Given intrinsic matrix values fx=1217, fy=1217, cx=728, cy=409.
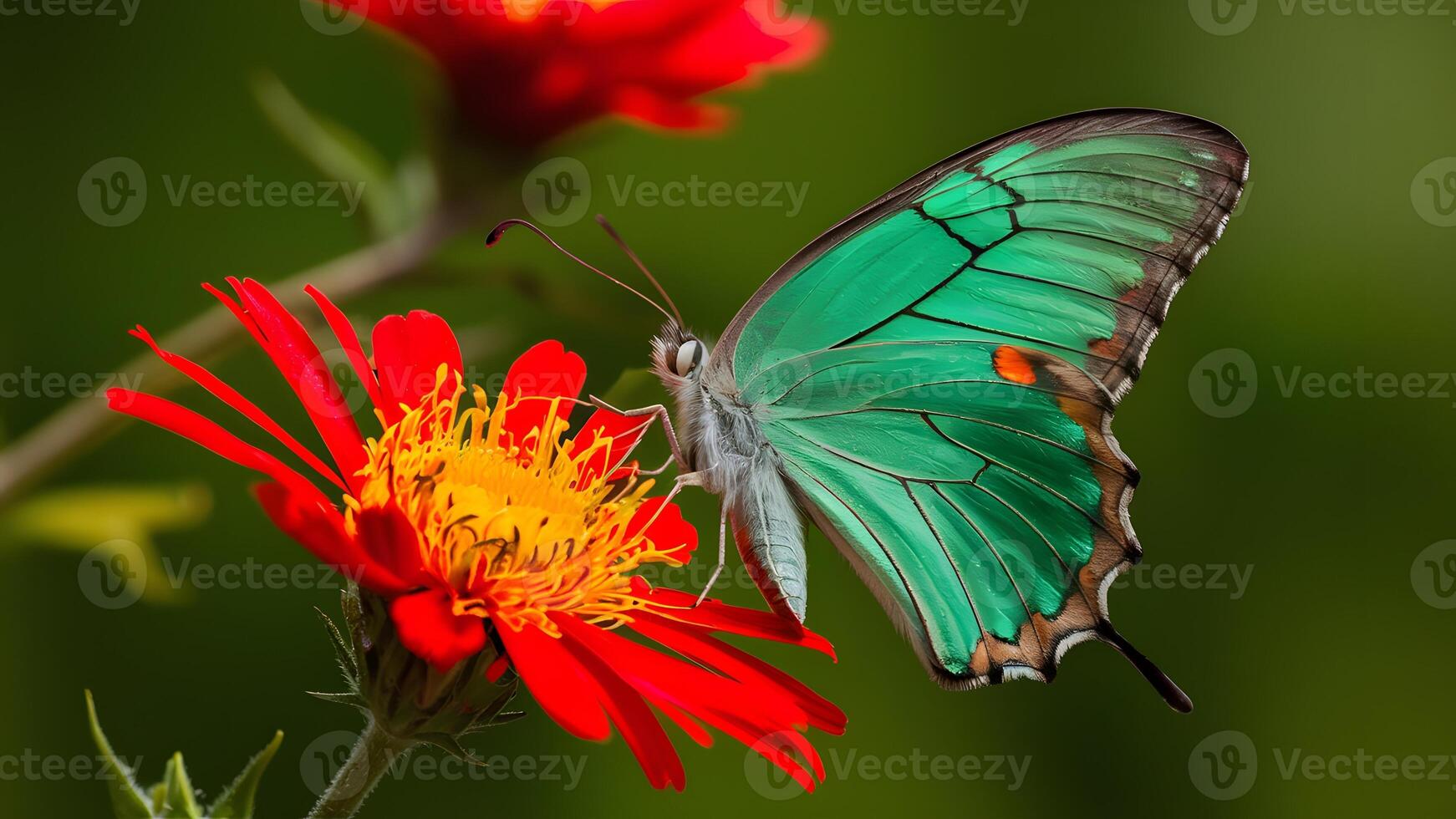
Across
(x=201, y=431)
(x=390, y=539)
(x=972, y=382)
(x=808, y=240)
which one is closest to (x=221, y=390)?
Answer: (x=201, y=431)

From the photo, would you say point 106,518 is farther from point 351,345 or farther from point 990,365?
point 990,365

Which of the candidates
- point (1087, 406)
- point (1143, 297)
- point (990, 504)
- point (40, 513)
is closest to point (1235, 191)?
point (1143, 297)

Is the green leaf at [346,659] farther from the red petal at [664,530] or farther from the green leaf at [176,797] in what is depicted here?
the red petal at [664,530]

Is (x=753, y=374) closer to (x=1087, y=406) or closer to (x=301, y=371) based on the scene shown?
(x=1087, y=406)

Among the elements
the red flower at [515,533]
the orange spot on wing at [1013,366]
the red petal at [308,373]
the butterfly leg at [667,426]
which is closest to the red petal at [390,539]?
the red flower at [515,533]

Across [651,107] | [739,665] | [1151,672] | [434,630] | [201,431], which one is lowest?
[1151,672]

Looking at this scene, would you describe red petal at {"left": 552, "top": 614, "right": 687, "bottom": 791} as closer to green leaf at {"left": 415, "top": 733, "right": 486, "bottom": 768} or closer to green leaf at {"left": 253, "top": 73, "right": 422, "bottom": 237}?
green leaf at {"left": 415, "top": 733, "right": 486, "bottom": 768}
